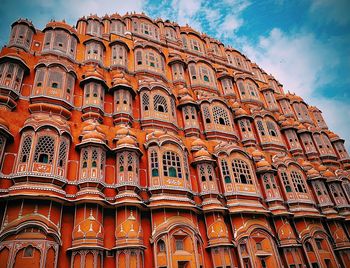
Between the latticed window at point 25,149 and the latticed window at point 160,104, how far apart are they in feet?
33.1

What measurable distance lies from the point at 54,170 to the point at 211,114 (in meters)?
14.6

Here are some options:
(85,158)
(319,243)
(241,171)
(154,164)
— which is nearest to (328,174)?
(319,243)

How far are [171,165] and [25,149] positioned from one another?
909 centimetres

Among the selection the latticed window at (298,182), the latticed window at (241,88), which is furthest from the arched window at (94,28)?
the latticed window at (298,182)

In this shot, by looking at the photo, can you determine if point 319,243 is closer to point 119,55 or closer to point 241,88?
point 241,88

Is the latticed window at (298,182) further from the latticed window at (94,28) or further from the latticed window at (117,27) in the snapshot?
the latticed window at (94,28)

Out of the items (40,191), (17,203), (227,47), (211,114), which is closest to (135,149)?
(40,191)

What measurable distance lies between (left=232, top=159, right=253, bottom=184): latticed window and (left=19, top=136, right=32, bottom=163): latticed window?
14.4 metres

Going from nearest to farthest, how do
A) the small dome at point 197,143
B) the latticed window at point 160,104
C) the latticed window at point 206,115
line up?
the small dome at point 197,143
the latticed window at point 160,104
the latticed window at point 206,115

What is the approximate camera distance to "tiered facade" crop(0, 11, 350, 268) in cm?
1481

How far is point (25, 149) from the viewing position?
51.3 ft

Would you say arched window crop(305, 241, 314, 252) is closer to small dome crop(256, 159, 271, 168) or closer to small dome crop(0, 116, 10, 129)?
small dome crop(256, 159, 271, 168)

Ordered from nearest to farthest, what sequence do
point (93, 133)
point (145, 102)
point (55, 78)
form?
point (93, 133) < point (55, 78) < point (145, 102)

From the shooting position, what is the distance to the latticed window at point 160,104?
75.6 feet
